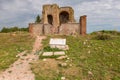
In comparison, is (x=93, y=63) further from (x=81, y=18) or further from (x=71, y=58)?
(x=81, y=18)

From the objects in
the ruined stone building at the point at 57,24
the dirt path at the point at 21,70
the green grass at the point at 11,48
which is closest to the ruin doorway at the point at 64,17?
the ruined stone building at the point at 57,24

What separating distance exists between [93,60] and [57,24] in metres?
16.5

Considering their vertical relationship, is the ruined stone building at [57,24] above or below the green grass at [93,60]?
above

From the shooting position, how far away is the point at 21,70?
1072 centimetres

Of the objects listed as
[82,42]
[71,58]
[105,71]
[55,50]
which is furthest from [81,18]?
[105,71]

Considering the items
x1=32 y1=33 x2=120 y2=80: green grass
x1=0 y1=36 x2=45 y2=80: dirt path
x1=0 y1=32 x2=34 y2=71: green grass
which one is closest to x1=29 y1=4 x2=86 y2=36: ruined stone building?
x1=0 y1=32 x2=34 y2=71: green grass

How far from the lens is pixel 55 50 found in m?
13.9

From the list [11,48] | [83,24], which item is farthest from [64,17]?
[11,48]

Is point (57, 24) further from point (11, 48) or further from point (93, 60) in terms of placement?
point (93, 60)

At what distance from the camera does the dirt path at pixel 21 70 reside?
9836 mm

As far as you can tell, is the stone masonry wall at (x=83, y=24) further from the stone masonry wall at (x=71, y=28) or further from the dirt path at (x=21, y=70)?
the dirt path at (x=21, y=70)

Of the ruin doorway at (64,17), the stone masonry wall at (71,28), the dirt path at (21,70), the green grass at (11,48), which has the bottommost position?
the dirt path at (21,70)

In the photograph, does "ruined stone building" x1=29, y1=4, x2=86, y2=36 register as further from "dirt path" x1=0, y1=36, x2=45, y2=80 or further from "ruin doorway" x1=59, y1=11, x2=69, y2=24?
"dirt path" x1=0, y1=36, x2=45, y2=80

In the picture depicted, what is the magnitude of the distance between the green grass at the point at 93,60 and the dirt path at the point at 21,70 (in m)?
0.42
